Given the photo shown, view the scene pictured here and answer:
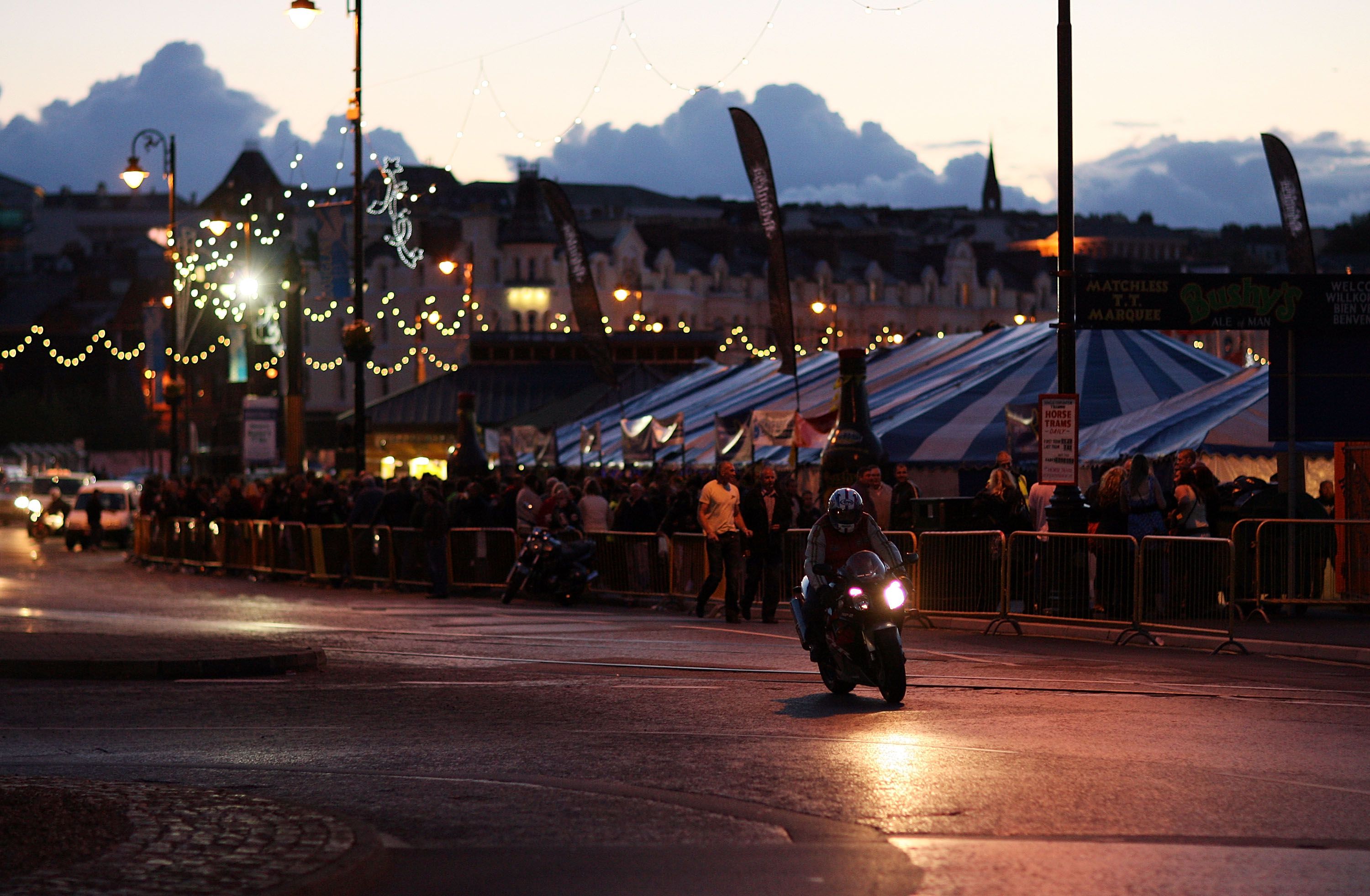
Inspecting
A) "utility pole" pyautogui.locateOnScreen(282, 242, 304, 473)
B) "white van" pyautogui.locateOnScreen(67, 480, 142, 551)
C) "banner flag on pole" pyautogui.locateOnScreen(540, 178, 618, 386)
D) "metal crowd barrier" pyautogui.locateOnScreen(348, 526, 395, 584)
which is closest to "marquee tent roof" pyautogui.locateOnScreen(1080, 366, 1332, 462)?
"metal crowd barrier" pyautogui.locateOnScreen(348, 526, 395, 584)

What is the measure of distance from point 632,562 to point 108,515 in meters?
28.9

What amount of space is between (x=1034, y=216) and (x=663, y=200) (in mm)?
34906

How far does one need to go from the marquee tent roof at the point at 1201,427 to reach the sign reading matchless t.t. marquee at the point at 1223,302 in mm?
5597

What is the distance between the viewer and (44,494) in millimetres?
58062

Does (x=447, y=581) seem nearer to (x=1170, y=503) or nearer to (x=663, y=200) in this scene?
(x=1170, y=503)

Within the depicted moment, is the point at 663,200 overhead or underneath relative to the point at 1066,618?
overhead

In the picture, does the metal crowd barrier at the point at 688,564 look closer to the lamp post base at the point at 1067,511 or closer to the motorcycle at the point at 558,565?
the motorcycle at the point at 558,565

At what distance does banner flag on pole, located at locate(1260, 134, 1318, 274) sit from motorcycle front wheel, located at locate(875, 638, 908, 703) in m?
21.2

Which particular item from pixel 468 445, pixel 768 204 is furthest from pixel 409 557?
pixel 468 445

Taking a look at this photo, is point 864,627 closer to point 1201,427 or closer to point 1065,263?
point 1065,263

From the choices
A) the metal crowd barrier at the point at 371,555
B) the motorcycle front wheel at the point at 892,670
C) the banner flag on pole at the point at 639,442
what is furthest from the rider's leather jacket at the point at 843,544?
the banner flag on pole at the point at 639,442

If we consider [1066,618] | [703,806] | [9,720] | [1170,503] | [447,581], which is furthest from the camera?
[447,581]

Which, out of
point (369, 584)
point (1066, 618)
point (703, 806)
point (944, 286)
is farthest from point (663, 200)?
point (703, 806)

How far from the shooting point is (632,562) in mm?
23672
